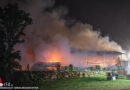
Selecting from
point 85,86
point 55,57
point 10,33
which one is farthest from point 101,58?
point 10,33

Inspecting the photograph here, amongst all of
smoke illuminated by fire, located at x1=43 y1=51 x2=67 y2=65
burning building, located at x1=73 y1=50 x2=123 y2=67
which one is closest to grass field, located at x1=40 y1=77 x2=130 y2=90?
smoke illuminated by fire, located at x1=43 y1=51 x2=67 y2=65

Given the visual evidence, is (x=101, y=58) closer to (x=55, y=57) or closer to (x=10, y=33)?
(x=55, y=57)

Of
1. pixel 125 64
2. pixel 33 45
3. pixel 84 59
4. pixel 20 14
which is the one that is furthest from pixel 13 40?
pixel 125 64

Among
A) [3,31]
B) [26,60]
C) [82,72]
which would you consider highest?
[3,31]

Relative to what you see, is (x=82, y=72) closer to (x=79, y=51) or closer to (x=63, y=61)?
(x=63, y=61)

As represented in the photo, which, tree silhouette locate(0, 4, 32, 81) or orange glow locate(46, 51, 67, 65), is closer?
tree silhouette locate(0, 4, 32, 81)

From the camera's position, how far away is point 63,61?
3105 centimetres

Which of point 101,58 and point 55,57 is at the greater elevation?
point 55,57

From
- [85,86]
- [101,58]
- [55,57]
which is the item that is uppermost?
[55,57]

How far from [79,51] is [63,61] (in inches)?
180

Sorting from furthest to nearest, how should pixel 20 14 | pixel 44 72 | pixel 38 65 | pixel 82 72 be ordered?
pixel 38 65 < pixel 82 72 < pixel 44 72 < pixel 20 14

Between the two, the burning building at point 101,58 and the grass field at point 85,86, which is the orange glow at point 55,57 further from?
the grass field at point 85,86

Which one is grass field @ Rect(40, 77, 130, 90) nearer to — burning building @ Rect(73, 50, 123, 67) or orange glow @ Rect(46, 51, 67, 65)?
orange glow @ Rect(46, 51, 67, 65)

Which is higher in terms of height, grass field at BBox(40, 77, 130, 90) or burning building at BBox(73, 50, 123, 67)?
burning building at BBox(73, 50, 123, 67)
